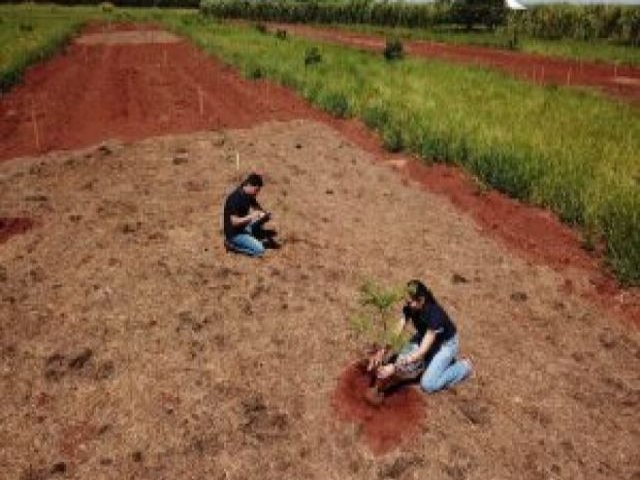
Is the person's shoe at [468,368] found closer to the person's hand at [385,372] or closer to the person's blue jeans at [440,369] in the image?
the person's blue jeans at [440,369]

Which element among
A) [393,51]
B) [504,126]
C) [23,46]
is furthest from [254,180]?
[23,46]

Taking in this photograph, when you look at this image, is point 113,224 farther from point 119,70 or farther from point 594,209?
point 119,70

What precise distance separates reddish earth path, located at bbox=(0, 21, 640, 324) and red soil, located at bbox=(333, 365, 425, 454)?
3.23 metres

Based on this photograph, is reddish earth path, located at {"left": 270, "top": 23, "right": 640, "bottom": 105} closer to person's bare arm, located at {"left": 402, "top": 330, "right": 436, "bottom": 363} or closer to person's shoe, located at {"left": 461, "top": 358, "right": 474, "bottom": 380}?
person's shoe, located at {"left": 461, "top": 358, "right": 474, "bottom": 380}

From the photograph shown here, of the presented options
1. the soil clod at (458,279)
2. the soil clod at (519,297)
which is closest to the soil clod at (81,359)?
the soil clod at (458,279)

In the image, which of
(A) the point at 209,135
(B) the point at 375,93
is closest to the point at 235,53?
(B) the point at 375,93

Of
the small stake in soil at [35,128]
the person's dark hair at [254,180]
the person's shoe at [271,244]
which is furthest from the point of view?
the small stake in soil at [35,128]

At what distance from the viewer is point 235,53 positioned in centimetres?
2688

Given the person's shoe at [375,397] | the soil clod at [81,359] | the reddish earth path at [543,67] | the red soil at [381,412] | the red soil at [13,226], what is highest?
the reddish earth path at [543,67]

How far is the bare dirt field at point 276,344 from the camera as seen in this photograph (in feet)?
18.9

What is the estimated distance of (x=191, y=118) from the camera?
1706 cm

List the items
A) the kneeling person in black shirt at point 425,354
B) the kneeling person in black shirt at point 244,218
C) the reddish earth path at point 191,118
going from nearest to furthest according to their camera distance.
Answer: the kneeling person in black shirt at point 425,354, the kneeling person in black shirt at point 244,218, the reddish earth path at point 191,118

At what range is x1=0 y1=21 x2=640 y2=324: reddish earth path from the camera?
947cm

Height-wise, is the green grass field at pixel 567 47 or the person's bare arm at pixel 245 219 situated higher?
the green grass field at pixel 567 47
